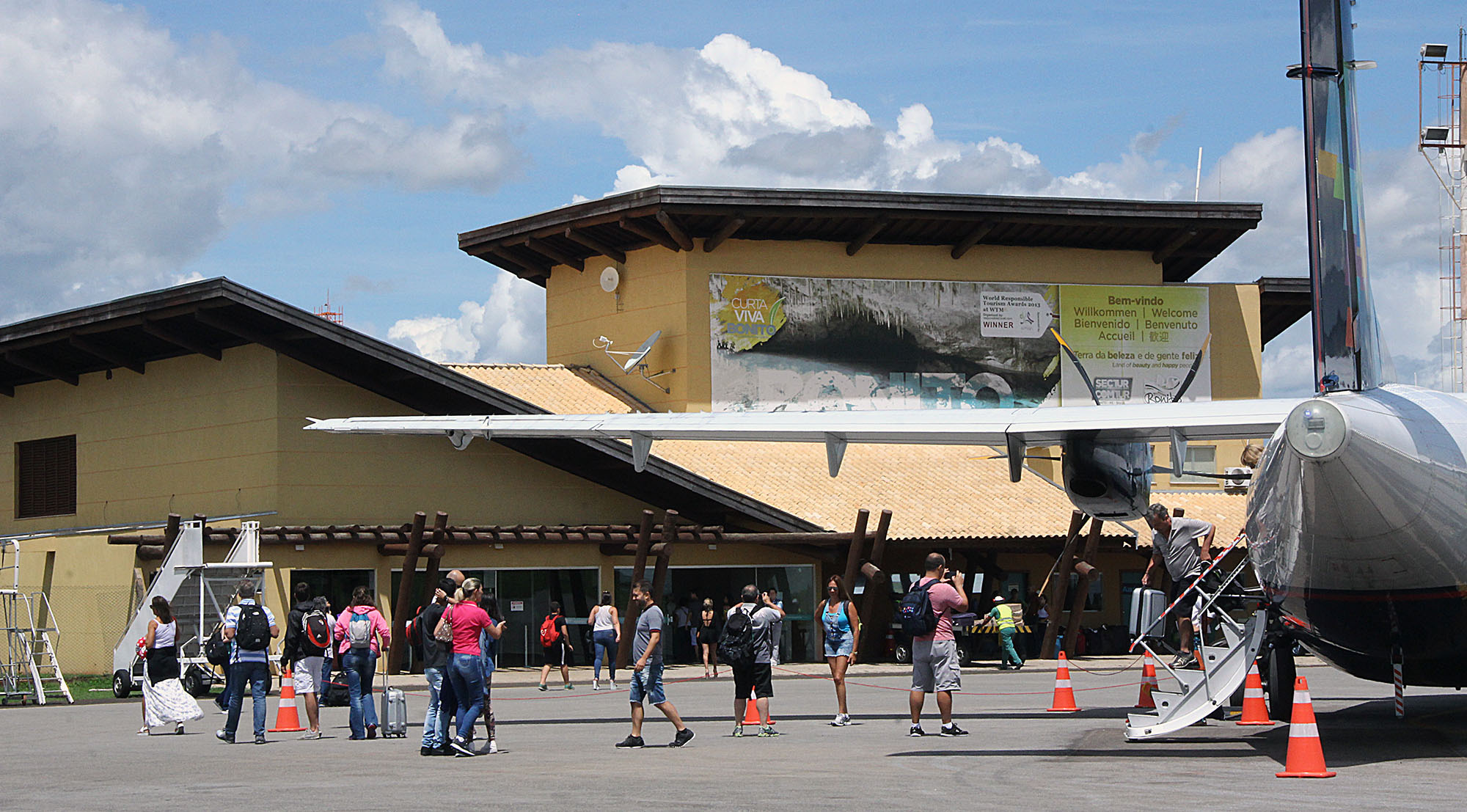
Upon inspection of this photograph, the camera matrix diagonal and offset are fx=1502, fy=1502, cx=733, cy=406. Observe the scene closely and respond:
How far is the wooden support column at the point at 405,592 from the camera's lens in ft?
86.5

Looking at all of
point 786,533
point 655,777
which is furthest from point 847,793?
point 786,533

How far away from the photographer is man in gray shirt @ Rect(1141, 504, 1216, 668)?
14680 mm

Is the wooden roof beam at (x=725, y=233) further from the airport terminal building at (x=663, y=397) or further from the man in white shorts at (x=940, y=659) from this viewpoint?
the man in white shorts at (x=940, y=659)

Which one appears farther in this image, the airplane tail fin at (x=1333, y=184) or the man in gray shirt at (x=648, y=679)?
the man in gray shirt at (x=648, y=679)

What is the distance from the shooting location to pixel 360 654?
50.9 feet

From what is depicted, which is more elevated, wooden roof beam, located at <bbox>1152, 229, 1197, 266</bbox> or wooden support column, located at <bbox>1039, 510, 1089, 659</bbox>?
wooden roof beam, located at <bbox>1152, 229, 1197, 266</bbox>

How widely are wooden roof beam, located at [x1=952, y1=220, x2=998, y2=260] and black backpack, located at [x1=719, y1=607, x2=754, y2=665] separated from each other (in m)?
23.2

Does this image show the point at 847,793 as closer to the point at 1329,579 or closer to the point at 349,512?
the point at 1329,579

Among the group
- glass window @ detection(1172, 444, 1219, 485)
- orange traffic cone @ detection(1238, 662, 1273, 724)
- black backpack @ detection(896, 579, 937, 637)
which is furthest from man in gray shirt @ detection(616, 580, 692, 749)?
glass window @ detection(1172, 444, 1219, 485)

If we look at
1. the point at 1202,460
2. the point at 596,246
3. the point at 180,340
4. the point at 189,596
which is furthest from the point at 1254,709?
the point at 1202,460

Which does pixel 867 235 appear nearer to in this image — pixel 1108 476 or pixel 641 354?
pixel 641 354

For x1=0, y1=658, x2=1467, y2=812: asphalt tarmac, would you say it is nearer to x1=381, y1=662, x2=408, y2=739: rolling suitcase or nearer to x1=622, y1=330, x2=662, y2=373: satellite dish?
x1=381, y1=662, x2=408, y2=739: rolling suitcase

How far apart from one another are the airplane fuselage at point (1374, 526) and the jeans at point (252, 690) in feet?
32.2

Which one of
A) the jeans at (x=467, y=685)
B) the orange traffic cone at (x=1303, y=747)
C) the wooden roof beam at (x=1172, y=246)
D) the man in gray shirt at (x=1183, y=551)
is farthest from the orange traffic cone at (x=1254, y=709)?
the wooden roof beam at (x=1172, y=246)
